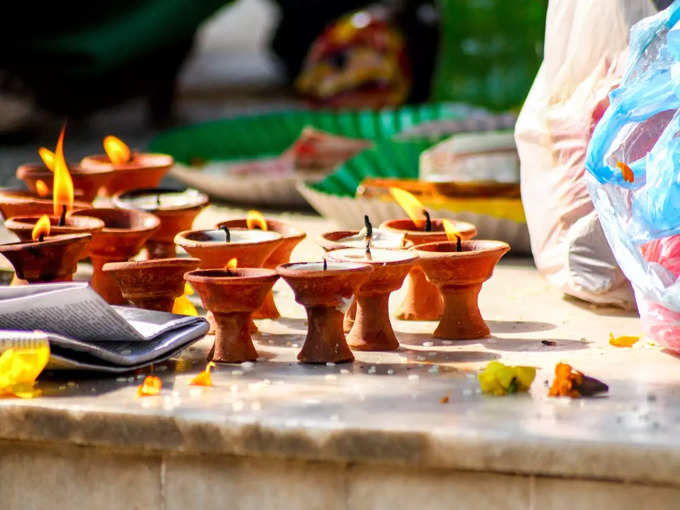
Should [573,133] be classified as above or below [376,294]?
above

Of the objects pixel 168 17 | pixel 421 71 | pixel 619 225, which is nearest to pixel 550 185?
pixel 619 225

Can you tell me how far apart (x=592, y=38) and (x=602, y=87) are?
6 centimetres

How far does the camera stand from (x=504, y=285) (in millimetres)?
1504

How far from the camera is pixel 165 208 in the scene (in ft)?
4.57

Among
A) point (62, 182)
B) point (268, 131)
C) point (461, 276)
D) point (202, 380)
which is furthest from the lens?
point (268, 131)

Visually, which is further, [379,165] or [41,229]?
[379,165]

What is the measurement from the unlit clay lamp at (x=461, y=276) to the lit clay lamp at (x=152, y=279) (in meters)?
0.23

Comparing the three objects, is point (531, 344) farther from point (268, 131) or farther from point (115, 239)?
point (268, 131)

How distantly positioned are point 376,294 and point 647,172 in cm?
27

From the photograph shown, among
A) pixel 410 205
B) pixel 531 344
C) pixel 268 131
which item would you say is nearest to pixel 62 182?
pixel 410 205

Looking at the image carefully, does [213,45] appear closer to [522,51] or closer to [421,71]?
[421,71]

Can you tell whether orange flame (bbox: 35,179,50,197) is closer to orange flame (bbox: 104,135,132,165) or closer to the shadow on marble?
orange flame (bbox: 104,135,132,165)

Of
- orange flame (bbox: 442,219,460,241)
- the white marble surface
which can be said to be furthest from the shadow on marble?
orange flame (bbox: 442,219,460,241)

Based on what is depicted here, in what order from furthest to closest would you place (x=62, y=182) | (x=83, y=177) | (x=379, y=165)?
1. (x=379, y=165)
2. (x=83, y=177)
3. (x=62, y=182)
